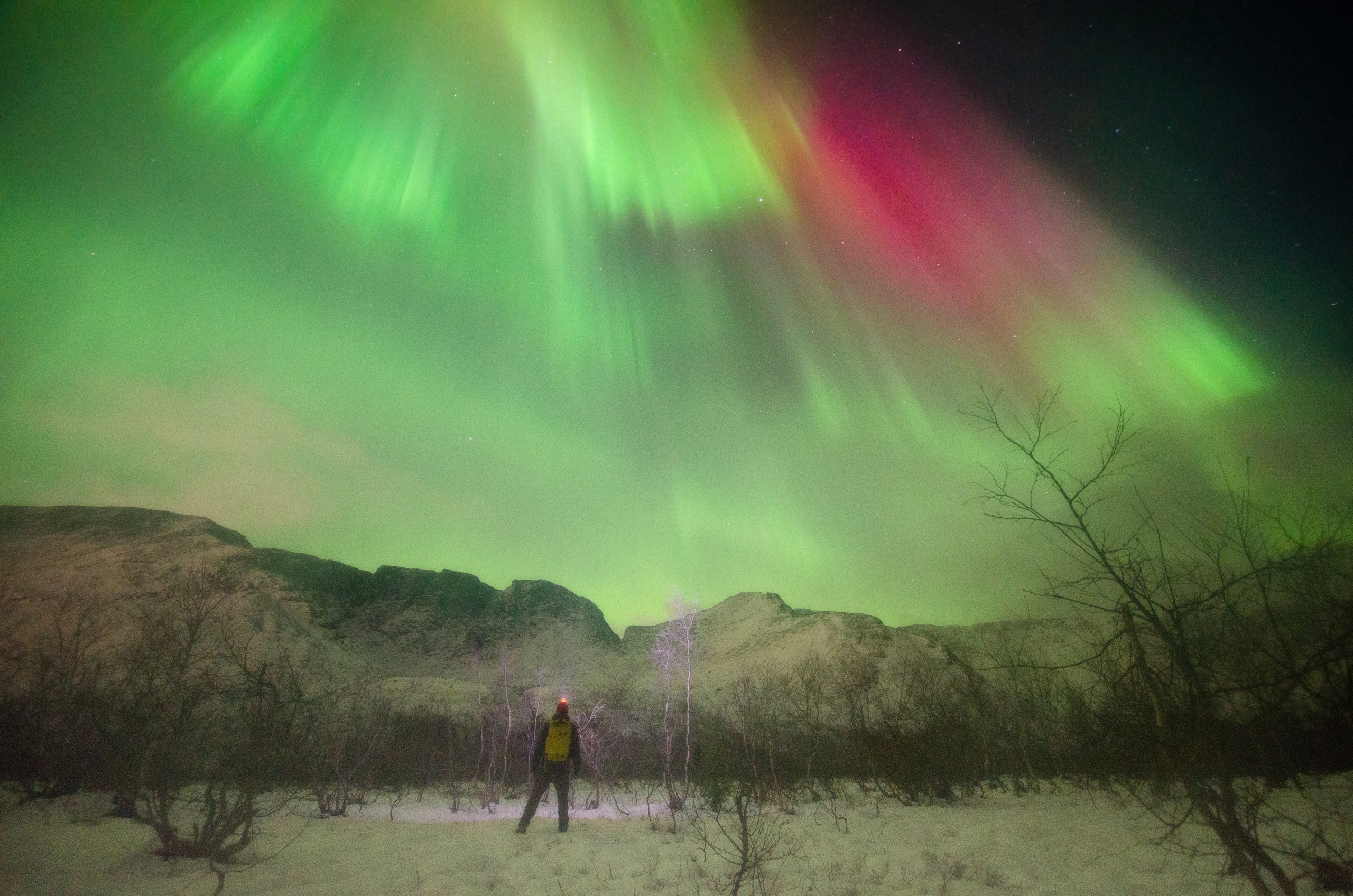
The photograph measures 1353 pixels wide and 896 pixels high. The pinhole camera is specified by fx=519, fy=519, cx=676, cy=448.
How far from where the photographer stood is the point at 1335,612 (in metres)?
3.56

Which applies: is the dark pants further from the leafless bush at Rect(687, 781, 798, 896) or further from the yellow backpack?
the leafless bush at Rect(687, 781, 798, 896)

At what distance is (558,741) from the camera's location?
31.0ft

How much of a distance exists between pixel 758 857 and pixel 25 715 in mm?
16687

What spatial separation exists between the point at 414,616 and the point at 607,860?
10772 cm

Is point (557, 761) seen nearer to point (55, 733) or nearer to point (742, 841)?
point (742, 841)

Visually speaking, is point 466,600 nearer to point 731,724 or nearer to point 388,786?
point 388,786

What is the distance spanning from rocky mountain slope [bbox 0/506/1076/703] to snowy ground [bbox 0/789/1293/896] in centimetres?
4245

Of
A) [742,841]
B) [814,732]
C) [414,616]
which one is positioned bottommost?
[814,732]

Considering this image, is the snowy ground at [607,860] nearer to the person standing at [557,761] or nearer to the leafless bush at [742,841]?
the leafless bush at [742,841]

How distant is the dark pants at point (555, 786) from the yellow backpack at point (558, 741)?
0.09 m

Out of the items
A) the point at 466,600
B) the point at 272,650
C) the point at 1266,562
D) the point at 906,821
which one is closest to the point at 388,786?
the point at 906,821

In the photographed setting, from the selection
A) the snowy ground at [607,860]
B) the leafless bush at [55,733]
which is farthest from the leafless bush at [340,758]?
the leafless bush at [55,733]

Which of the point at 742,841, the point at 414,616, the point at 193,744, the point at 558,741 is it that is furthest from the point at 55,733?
the point at 414,616

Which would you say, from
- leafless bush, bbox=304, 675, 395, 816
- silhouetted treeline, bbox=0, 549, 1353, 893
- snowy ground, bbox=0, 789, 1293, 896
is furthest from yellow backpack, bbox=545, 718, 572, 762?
leafless bush, bbox=304, 675, 395, 816
